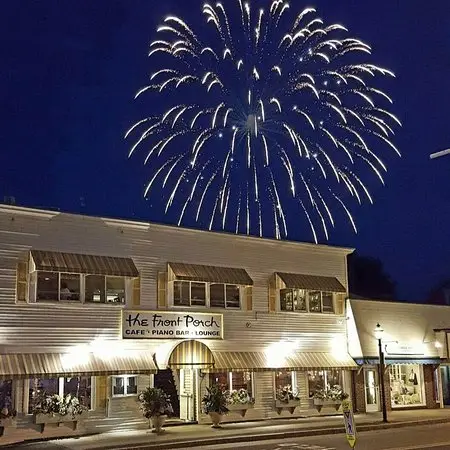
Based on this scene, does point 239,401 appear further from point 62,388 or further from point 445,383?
point 445,383

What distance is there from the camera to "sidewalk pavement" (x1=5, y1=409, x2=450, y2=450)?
20719 millimetres

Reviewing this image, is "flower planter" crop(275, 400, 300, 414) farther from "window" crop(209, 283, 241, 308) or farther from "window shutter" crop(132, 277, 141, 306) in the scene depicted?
"window shutter" crop(132, 277, 141, 306)

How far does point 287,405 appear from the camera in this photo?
2736 centimetres

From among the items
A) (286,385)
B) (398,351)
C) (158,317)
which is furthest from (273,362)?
(398,351)

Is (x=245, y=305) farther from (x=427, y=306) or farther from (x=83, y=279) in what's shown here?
(x=427, y=306)

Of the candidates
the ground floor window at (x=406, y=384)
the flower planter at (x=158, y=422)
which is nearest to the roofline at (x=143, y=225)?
the ground floor window at (x=406, y=384)

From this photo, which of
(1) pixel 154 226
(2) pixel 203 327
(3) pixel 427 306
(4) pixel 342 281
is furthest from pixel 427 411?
(1) pixel 154 226

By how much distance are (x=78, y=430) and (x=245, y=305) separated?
7.85 m

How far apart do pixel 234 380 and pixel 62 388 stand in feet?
22.7

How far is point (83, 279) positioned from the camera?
923 inches

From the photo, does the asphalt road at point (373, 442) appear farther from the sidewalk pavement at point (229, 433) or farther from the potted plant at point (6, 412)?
the potted plant at point (6, 412)

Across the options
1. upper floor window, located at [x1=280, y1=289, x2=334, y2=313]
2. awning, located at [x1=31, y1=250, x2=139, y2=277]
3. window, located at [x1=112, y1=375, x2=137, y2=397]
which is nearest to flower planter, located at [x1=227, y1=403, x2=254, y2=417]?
window, located at [x1=112, y1=375, x2=137, y2=397]

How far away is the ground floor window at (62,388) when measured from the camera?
22219 millimetres

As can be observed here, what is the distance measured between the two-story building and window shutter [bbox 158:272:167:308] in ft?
0.12
